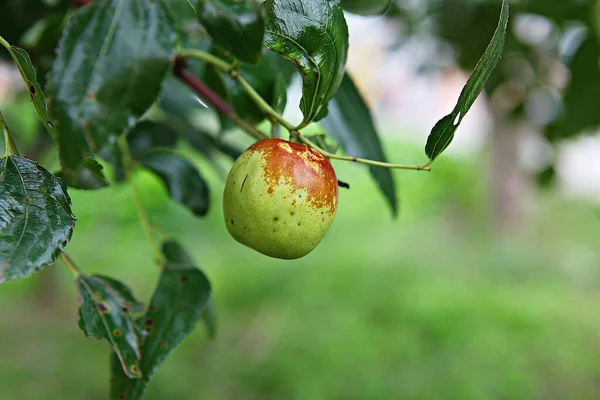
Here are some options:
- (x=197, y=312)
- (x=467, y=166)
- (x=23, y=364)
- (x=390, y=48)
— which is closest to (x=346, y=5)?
(x=197, y=312)

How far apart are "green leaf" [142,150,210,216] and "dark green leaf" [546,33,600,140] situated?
675mm

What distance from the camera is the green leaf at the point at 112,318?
1.49 ft

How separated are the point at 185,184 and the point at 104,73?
1.28 ft

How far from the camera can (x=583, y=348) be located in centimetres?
217

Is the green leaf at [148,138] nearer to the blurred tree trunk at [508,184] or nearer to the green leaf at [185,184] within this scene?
the green leaf at [185,184]

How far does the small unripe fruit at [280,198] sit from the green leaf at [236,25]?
0.09 m

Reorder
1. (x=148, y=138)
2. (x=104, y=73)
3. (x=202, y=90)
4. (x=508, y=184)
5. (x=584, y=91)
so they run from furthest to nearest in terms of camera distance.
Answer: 1. (x=508, y=184)
2. (x=584, y=91)
3. (x=148, y=138)
4. (x=202, y=90)
5. (x=104, y=73)

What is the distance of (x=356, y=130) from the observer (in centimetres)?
67

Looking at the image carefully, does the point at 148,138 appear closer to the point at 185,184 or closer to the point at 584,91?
the point at 185,184

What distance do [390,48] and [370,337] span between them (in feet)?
3.43

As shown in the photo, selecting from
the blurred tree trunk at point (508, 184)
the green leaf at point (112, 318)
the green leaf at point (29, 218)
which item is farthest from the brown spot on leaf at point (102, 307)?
the blurred tree trunk at point (508, 184)

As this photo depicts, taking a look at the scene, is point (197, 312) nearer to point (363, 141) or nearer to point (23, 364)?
point (363, 141)

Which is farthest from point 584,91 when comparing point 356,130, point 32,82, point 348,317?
point 348,317

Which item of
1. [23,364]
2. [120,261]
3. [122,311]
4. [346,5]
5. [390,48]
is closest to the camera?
[122,311]
